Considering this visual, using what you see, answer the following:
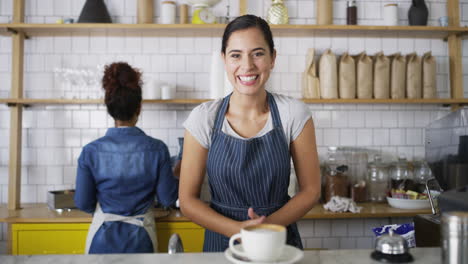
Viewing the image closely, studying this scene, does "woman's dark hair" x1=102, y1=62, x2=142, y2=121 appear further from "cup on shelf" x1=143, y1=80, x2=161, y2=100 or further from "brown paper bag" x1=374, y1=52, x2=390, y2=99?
"brown paper bag" x1=374, y1=52, x2=390, y2=99

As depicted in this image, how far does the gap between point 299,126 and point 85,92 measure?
2.33m

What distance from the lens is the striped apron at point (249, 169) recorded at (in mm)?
1917

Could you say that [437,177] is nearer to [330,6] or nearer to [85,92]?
[330,6]

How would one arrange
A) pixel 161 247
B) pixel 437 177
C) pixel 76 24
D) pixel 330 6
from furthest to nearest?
pixel 330 6
pixel 76 24
pixel 161 247
pixel 437 177

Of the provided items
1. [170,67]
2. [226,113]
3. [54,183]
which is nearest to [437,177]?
[226,113]

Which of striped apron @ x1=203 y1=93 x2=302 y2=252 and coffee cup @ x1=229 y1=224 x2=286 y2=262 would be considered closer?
coffee cup @ x1=229 y1=224 x2=286 y2=262

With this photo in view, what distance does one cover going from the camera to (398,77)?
3578 millimetres

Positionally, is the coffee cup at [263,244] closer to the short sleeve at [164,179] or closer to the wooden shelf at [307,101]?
the short sleeve at [164,179]

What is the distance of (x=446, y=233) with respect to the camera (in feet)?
3.66

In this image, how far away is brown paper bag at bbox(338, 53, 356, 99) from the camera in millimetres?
3533

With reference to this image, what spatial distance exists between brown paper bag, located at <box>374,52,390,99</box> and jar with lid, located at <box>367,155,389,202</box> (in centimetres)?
56

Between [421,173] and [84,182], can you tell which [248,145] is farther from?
[421,173]

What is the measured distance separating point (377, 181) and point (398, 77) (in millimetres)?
854

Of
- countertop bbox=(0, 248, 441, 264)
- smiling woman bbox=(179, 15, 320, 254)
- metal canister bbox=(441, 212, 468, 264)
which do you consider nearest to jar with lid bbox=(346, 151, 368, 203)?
smiling woman bbox=(179, 15, 320, 254)
